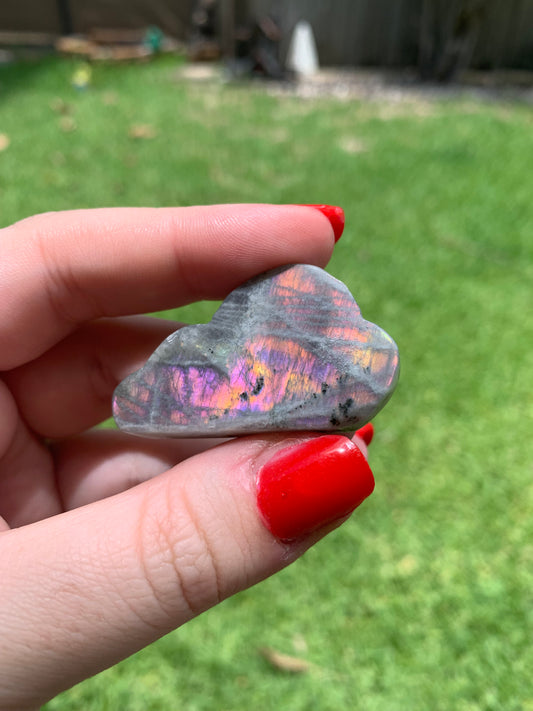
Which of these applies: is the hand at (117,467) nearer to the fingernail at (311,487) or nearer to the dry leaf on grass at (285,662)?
the fingernail at (311,487)

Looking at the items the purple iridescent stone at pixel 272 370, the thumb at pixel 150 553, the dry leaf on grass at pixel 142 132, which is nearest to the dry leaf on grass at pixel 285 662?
the thumb at pixel 150 553

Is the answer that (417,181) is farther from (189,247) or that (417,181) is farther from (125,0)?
(125,0)

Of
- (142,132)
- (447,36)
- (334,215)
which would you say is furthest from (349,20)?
(334,215)

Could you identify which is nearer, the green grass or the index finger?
the index finger

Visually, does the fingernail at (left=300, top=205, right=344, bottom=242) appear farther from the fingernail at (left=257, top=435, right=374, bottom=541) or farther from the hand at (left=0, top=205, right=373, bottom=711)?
the fingernail at (left=257, top=435, right=374, bottom=541)

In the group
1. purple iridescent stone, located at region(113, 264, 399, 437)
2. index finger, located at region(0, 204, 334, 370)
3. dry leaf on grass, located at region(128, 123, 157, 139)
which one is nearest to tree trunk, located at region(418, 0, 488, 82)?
dry leaf on grass, located at region(128, 123, 157, 139)

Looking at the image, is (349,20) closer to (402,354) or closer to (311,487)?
(402,354)
